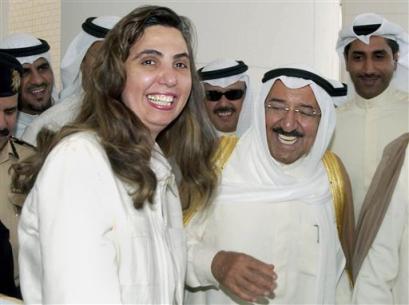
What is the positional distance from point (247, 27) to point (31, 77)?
2946mm

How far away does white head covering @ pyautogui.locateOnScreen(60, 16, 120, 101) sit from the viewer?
12.8 feet

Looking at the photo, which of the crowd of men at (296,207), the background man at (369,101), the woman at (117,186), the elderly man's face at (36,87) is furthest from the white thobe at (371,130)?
the woman at (117,186)

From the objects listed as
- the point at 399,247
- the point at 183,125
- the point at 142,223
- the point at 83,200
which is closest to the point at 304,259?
the point at 399,247

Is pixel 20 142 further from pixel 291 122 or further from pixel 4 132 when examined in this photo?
pixel 291 122

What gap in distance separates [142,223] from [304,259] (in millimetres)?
1246

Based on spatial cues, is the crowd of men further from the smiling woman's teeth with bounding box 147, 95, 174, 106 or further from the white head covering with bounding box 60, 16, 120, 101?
the white head covering with bounding box 60, 16, 120, 101

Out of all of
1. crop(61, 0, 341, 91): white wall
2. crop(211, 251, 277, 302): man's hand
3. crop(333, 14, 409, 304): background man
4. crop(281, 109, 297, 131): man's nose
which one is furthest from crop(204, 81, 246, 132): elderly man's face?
crop(61, 0, 341, 91): white wall

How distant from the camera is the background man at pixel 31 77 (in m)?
3.95

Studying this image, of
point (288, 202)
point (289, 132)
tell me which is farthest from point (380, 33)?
point (288, 202)

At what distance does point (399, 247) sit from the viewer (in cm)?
265

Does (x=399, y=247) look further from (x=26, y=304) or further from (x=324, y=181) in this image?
(x=26, y=304)

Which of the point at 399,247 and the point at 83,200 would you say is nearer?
the point at 83,200

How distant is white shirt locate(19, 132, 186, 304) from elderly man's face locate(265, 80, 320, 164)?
1.12m

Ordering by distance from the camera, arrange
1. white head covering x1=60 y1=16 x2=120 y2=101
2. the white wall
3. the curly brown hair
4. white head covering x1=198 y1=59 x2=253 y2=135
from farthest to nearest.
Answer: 1. the white wall
2. white head covering x1=198 y1=59 x2=253 y2=135
3. white head covering x1=60 y1=16 x2=120 y2=101
4. the curly brown hair
